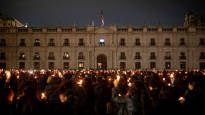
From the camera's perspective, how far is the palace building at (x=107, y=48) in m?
39.7

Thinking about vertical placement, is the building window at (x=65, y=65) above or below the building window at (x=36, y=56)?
below

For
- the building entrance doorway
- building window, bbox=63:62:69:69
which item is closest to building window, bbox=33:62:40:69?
building window, bbox=63:62:69:69

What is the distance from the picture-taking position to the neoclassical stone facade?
39688mm

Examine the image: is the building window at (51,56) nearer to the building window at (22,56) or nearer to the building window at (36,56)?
the building window at (36,56)

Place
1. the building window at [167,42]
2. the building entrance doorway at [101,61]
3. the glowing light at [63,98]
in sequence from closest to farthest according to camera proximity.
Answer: the glowing light at [63,98] < the building entrance doorway at [101,61] < the building window at [167,42]

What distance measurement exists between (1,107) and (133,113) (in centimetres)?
390

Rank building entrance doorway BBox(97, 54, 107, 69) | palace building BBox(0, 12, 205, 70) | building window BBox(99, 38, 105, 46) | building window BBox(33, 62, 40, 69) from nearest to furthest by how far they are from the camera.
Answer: palace building BBox(0, 12, 205, 70) → building entrance doorway BBox(97, 54, 107, 69) → building window BBox(99, 38, 105, 46) → building window BBox(33, 62, 40, 69)

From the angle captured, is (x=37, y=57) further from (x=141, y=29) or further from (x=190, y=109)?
(x=190, y=109)

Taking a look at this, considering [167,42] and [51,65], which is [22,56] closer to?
[51,65]

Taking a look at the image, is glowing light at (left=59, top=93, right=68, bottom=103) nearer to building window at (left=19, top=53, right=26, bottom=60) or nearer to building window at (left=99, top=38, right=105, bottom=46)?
building window at (left=99, top=38, right=105, bottom=46)

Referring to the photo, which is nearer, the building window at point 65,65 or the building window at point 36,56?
the building window at point 65,65

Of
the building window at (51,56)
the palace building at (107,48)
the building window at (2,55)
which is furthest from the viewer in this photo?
the building window at (2,55)

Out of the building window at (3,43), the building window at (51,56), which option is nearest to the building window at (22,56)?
the building window at (3,43)

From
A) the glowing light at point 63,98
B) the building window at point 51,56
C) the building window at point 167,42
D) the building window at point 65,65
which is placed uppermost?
the building window at point 167,42
